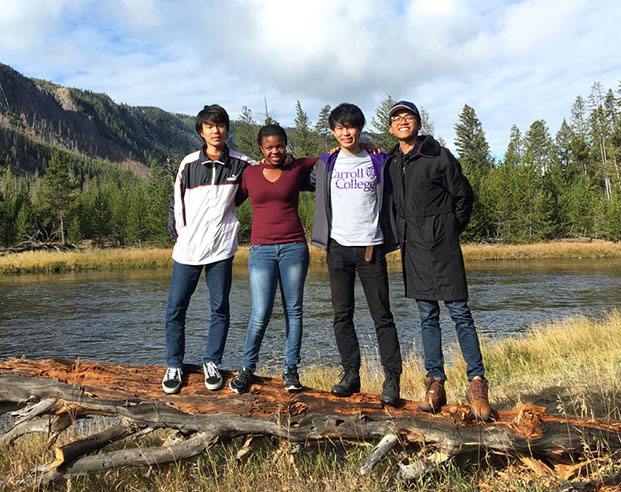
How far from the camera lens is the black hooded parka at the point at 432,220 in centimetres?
378

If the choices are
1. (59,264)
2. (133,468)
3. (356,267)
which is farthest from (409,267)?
(59,264)

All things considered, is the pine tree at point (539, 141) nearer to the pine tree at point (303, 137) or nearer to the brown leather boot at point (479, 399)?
the pine tree at point (303, 137)

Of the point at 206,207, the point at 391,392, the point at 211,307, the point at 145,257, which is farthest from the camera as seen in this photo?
the point at 145,257

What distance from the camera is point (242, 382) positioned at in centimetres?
378

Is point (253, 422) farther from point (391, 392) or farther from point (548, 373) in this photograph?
point (548, 373)

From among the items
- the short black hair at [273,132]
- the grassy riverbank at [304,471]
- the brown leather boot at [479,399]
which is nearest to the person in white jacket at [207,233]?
the short black hair at [273,132]

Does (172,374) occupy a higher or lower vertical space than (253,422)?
higher

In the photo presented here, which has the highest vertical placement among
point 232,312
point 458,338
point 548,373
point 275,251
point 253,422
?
point 275,251

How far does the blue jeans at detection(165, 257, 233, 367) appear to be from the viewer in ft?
13.0

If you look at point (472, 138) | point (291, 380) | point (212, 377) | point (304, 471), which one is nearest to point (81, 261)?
point (212, 377)

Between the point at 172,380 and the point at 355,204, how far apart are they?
2.06m

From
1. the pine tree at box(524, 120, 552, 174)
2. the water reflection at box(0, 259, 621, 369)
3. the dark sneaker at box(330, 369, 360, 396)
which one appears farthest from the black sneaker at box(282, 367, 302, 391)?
the pine tree at box(524, 120, 552, 174)

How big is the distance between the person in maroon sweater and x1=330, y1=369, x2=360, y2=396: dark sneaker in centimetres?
37

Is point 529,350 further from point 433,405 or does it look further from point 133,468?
point 133,468
